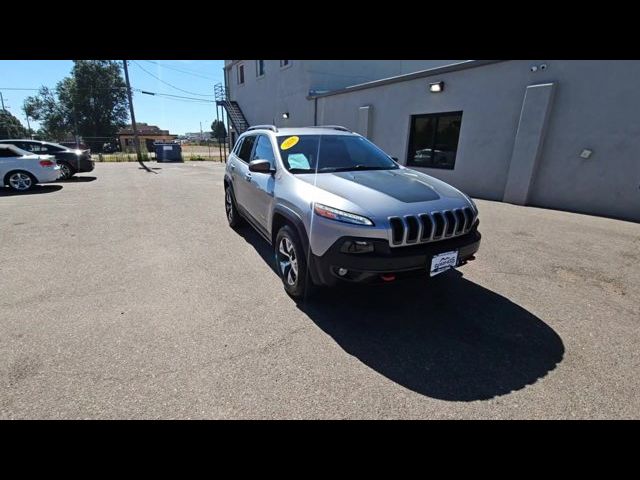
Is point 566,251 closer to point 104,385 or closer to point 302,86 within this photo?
point 104,385

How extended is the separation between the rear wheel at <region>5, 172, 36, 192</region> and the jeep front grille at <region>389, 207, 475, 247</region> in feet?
40.2

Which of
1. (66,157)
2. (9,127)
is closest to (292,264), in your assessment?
(66,157)

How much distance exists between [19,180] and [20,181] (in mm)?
37

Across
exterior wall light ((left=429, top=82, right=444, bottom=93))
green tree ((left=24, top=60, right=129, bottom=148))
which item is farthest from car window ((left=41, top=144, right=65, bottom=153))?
green tree ((left=24, top=60, right=129, bottom=148))

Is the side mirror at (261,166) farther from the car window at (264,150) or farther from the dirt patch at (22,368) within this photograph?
the dirt patch at (22,368)

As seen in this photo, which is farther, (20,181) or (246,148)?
(20,181)

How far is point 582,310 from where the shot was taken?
10.1 ft

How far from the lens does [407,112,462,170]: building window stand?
9594mm

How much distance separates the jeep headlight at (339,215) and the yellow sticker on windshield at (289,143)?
1.44 metres

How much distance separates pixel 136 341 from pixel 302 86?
685 inches

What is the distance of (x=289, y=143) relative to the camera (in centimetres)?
388

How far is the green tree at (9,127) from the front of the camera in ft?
158

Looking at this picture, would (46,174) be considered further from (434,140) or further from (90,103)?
(90,103)

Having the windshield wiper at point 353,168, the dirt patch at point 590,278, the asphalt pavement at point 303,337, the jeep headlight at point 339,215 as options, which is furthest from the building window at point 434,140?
the jeep headlight at point 339,215
